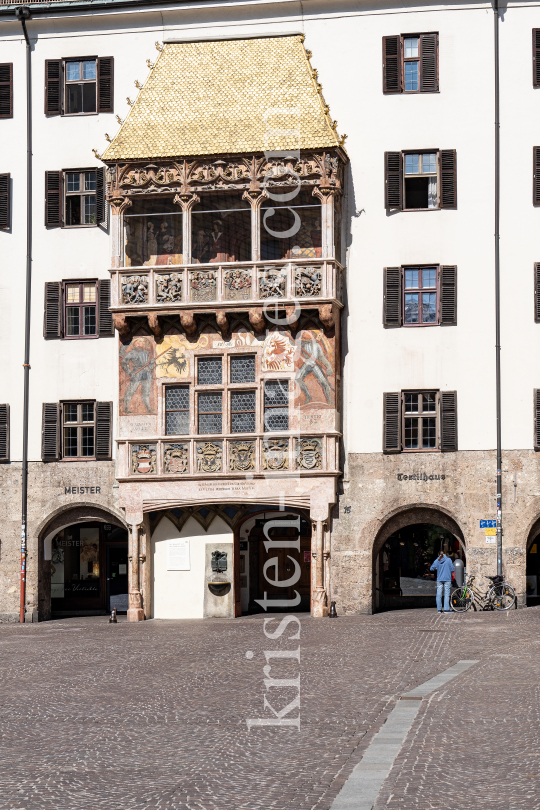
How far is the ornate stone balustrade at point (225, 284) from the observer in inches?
1250

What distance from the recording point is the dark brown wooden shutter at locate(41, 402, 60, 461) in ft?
111

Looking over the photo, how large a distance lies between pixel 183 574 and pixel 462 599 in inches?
284

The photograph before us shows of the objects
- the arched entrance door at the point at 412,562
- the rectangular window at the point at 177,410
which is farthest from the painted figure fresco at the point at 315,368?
the arched entrance door at the point at 412,562

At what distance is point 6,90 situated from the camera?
115ft

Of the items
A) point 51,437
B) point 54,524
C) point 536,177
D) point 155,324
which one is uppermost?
point 536,177

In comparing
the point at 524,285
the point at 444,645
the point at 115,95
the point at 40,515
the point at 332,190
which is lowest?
the point at 444,645

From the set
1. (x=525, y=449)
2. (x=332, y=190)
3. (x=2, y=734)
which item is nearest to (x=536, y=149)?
(x=332, y=190)

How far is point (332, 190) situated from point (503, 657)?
14765 mm

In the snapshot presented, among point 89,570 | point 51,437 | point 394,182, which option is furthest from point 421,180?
point 89,570

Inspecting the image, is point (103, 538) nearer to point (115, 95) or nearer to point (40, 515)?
point (40, 515)

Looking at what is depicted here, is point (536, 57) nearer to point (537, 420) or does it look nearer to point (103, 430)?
point (537, 420)

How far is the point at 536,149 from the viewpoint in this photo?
32438 mm

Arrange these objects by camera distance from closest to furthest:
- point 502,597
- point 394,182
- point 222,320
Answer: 1. point 502,597
2. point 222,320
3. point 394,182

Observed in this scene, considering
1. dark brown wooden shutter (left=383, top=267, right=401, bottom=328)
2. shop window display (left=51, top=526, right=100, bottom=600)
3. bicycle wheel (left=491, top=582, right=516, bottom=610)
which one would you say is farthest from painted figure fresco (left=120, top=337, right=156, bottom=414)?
bicycle wheel (left=491, top=582, right=516, bottom=610)
